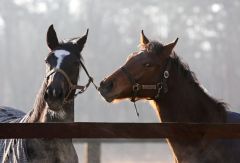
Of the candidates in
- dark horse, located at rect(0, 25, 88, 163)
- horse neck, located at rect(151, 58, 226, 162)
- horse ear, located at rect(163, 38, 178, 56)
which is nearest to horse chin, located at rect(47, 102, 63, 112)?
dark horse, located at rect(0, 25, 88, 163)

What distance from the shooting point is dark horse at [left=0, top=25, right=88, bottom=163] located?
5.48 meters

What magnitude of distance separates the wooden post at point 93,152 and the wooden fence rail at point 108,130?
529 centimetres

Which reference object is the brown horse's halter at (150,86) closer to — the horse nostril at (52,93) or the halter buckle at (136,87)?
the halter buckle at (136,87)

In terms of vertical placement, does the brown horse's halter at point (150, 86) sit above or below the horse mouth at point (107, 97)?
above

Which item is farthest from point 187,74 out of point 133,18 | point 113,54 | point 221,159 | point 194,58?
→ point 133,18

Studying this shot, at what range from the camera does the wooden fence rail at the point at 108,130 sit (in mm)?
4422

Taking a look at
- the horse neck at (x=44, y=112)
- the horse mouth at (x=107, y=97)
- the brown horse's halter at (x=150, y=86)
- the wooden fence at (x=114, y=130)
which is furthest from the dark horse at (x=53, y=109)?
the wooden fence at (x=114, y=130)

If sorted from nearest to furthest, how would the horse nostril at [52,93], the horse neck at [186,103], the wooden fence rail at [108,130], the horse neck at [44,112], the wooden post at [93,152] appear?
the wooden fence rail at [108,130]
the horse nostril at [52,93]
the horse neck at [44,112]
the horse neck at [186,103]
the wooden post at [93,152]

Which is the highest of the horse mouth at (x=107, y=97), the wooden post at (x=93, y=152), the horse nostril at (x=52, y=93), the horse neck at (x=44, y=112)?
the horse nostril at (x=52, y=93)

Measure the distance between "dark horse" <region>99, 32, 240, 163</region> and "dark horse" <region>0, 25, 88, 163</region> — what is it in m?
0.33

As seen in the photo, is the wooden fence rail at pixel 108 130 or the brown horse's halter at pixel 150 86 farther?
the brown horse's halter at pixel 150 86

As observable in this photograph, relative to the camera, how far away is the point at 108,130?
4.47m

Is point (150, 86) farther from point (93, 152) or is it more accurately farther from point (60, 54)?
point (93, 152)

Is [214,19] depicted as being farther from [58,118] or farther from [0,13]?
[58,118]
